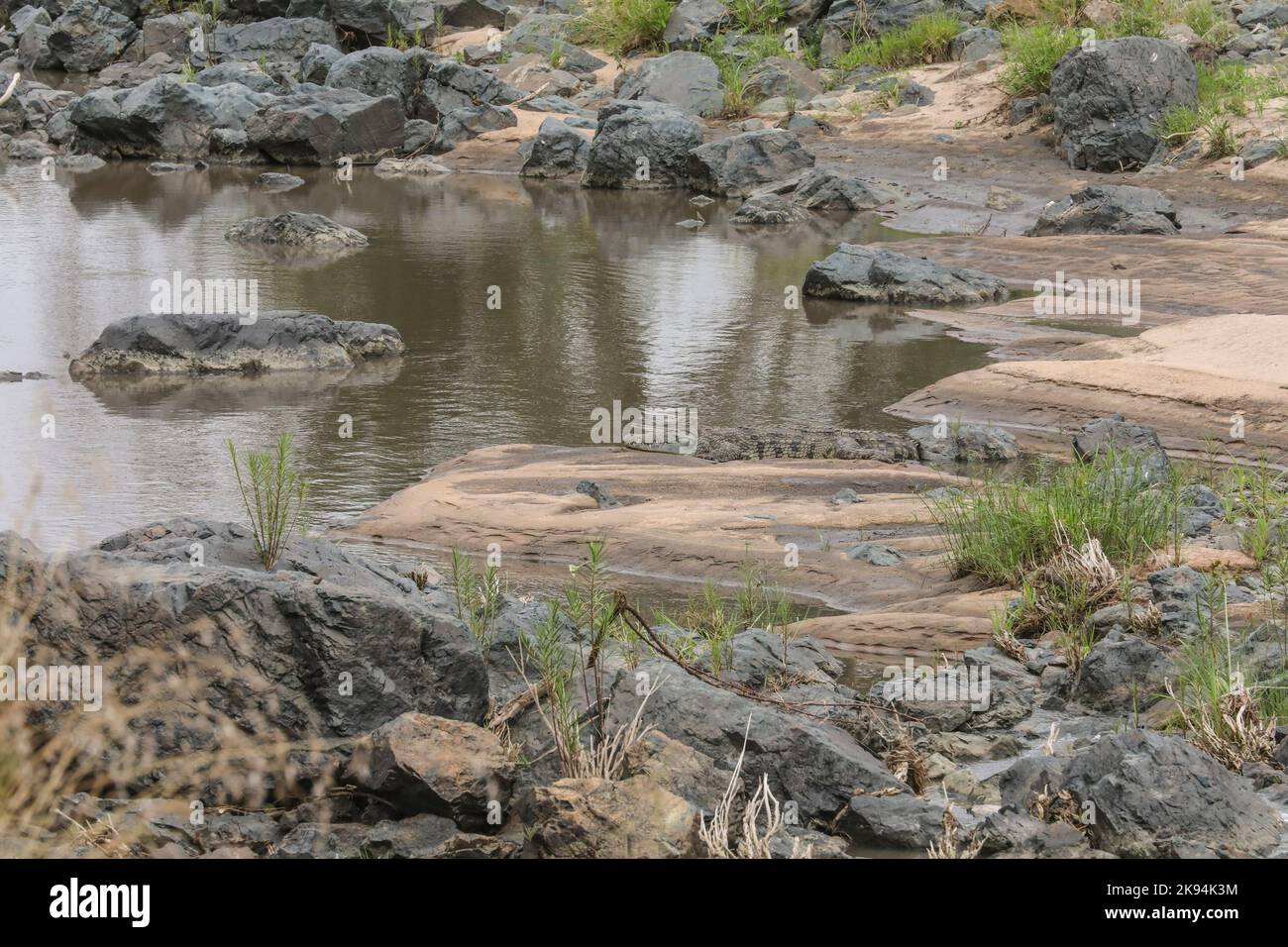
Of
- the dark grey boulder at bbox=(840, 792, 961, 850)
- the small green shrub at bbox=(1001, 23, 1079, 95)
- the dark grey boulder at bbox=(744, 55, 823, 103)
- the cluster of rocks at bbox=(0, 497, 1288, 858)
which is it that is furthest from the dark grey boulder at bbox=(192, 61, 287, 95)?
the dark grey boulder at bbox=(840, 792, 961, 850)

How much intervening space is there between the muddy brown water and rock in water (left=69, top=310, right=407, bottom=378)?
0.21 metres

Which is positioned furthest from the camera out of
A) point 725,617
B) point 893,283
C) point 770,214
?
point 770,214

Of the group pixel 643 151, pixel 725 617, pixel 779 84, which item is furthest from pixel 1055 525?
pixel 779 84

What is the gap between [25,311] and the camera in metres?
13.1

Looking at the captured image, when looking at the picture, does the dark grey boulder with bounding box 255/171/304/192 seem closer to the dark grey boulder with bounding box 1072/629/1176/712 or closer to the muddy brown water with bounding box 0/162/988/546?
the muddy brown water with bounding box 0/162/988/546

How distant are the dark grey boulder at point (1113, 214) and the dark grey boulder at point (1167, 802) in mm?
13383

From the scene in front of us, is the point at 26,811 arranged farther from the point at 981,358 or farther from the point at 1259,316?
the point at 1259,316

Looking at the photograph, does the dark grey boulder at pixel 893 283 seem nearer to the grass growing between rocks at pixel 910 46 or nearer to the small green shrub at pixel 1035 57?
the small green shrub at pixel 1035 57

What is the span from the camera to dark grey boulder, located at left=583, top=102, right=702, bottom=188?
22.6 m

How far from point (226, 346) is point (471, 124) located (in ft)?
50.3

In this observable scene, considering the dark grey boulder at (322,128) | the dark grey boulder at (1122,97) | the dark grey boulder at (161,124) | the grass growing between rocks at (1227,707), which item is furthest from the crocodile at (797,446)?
the dark grey boulder at (161,124)

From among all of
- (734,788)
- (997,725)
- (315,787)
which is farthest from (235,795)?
(997,725)

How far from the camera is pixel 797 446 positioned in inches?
372

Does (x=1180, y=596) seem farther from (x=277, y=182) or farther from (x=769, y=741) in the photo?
(x=277, y=182)
